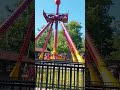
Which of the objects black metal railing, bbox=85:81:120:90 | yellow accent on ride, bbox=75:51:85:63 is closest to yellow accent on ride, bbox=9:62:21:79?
yellow accent on ride, bbox=75:51:85:63

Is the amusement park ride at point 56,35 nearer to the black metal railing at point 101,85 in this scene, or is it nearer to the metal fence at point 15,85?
the black metal railing at point 101,85

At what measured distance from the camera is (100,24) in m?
5.51

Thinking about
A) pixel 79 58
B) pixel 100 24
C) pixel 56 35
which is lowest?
pixel 79 58

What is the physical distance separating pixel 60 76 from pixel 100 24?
1119 mm

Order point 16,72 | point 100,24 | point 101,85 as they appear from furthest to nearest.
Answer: point 16,72 < point 100,24 < point 101,85

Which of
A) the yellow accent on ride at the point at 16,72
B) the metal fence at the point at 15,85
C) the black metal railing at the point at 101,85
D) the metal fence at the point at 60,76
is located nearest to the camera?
Result: the black metal railing at the point at 101,85

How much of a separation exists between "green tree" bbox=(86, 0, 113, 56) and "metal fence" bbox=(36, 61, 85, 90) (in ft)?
1.62

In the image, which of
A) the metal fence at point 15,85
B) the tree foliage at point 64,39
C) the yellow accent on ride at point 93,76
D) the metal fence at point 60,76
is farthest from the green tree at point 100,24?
the metal fence at point 15,85

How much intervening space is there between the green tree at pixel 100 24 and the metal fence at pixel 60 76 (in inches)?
19.5

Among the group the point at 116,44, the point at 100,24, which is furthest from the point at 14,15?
the point at 116,44

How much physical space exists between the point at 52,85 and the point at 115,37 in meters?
1.34

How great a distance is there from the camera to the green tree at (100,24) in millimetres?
5457

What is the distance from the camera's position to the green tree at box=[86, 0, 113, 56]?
546 cm

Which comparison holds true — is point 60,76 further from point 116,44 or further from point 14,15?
point 14,15
